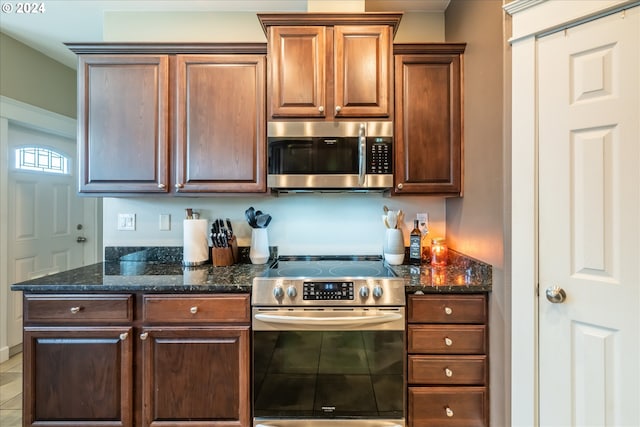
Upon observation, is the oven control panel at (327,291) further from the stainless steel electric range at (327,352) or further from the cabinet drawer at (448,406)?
the cabinet drawer at (448,406)

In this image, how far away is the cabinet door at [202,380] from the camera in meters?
1.48

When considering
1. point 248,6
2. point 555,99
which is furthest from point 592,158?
point 248,6

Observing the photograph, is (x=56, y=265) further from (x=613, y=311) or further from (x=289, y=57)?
(x=613, y=311)

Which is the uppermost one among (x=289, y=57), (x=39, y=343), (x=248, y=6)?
(x=248, y=6)

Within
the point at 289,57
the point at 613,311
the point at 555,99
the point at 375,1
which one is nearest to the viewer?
the point at 613,311

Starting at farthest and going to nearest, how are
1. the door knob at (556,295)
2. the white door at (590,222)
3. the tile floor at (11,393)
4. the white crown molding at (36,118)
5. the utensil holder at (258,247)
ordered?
the white crown molding at (36,118), the utensil holder at (258,247), the tile floor at (11,393), the door knob at (556,295), the white door at (590,222)

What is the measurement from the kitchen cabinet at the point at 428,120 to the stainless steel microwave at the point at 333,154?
121mm

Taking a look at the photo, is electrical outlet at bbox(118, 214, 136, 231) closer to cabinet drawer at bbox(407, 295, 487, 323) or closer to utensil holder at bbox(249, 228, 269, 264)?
utensil holder at bbox(249, 228, 269, 264)

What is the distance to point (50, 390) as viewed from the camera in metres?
1.48

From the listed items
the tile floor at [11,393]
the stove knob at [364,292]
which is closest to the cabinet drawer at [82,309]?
the tile floor at [11,393]

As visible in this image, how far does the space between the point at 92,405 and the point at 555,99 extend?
→ 8.59 ft

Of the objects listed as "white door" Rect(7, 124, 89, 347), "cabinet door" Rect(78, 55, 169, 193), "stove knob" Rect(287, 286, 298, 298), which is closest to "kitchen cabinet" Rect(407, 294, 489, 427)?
"stove knob" Rect(287, 286, 298, 298)

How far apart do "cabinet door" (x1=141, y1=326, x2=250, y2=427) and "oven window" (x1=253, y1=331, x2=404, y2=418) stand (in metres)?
0.09

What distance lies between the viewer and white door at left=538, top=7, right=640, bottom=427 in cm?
114
